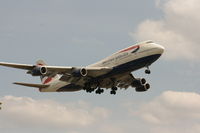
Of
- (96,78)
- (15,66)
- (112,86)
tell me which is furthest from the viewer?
(112,86)

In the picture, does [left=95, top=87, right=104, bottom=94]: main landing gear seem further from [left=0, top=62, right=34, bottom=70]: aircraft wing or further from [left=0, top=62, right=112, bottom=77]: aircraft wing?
[left=0, top=62, right=34, bottom=70]: aircraft wing

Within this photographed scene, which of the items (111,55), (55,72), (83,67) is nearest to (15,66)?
(55,72)

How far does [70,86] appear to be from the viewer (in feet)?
234

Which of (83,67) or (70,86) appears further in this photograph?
(70,86)

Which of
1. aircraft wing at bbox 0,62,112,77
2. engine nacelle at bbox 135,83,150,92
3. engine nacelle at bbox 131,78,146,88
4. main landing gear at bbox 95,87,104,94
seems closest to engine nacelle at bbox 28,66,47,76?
aircraft wing at bbox 0,62,112,77

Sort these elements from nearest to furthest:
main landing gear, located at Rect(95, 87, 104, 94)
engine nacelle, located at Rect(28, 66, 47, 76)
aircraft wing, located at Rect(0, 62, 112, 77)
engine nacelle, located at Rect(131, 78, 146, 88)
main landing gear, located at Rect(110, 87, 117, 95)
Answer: engine nacelle, located at Rect(28, 66, 47, 76) < aircraft wing, located at Rect(0, 62, 112, 77) < main landing gear, located at Rect(95, 87, 104, 94) < main landing gear, located at Rect(110, 87, 117, 95) < engine nacelle, located at Rect(131, 78, 146, 88)

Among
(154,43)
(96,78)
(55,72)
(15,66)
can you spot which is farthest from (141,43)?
(15,66)

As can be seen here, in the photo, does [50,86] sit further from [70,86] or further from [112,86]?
[112,86]

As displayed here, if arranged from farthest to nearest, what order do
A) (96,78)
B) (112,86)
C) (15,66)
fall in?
(112,86) → (96,78) → (15,66)

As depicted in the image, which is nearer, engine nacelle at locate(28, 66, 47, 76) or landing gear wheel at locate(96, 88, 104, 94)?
engine nacelle at locate(28, 66, 47, 76)

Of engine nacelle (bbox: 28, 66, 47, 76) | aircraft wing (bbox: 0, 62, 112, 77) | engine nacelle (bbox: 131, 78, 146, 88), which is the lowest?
engine nacelle (bbox: 28, 66, 47, 76)

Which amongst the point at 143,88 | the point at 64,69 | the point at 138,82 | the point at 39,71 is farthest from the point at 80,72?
the point at 143,88

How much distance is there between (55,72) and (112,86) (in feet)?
37.5

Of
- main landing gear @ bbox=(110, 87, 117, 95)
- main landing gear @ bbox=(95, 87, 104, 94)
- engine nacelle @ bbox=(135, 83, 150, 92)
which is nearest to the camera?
main landing gear @ bbox=(95, 87, 104, 94)
